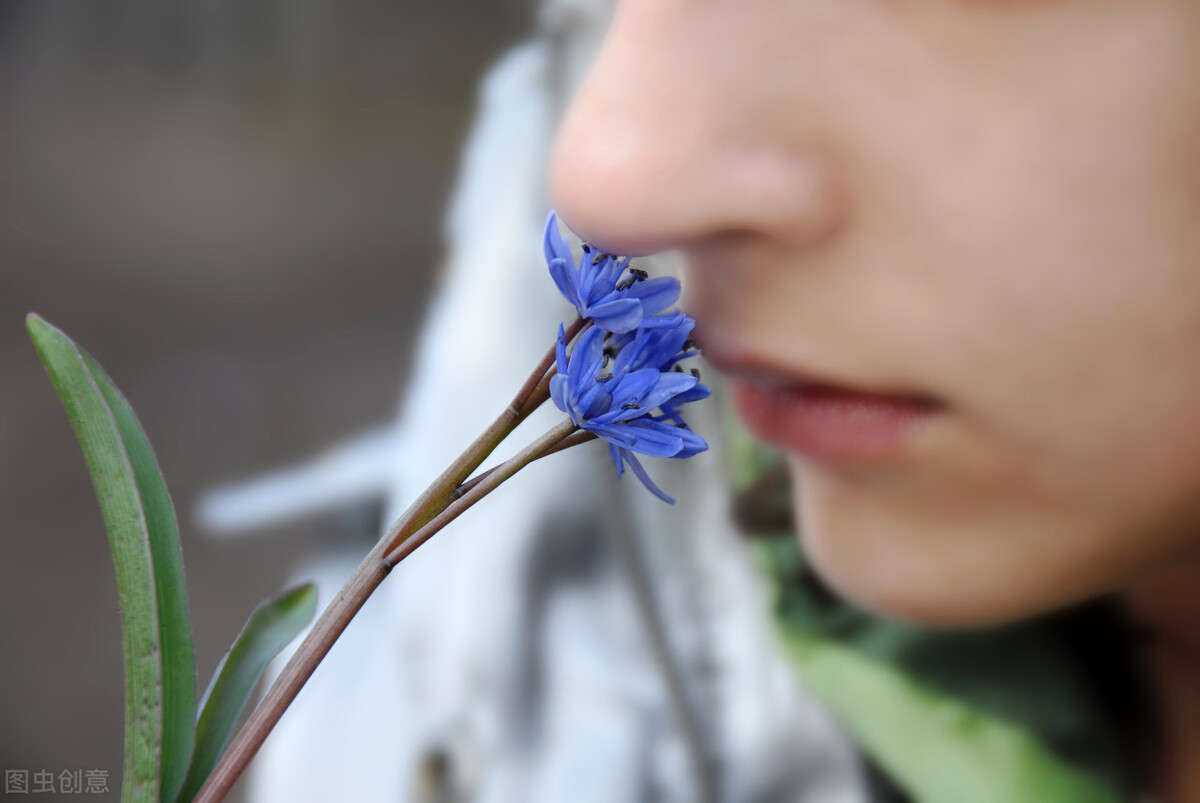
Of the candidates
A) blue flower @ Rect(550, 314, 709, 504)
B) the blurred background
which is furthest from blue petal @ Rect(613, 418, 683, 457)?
the blurred background

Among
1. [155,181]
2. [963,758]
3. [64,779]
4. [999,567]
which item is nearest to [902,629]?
[963,758]

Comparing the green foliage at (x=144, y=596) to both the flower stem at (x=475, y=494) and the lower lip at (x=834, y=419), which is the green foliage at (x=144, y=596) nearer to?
the flower stem at (x=475, y=494)

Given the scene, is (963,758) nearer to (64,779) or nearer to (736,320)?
(736,320)

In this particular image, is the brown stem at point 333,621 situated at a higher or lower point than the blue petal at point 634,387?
lower

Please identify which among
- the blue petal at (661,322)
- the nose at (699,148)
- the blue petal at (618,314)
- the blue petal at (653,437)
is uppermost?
the nose at (699,148)

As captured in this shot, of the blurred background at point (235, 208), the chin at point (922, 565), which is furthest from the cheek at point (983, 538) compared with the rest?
the blurred background at point (235, 208)

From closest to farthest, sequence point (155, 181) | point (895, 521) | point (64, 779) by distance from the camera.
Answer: point (895, 521) < point (64, 779) < point (155, 181)

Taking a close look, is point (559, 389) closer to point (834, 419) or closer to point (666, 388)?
point (666, 388)

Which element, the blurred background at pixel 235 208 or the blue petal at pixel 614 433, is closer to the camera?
the blue petal at pixel 614 433
